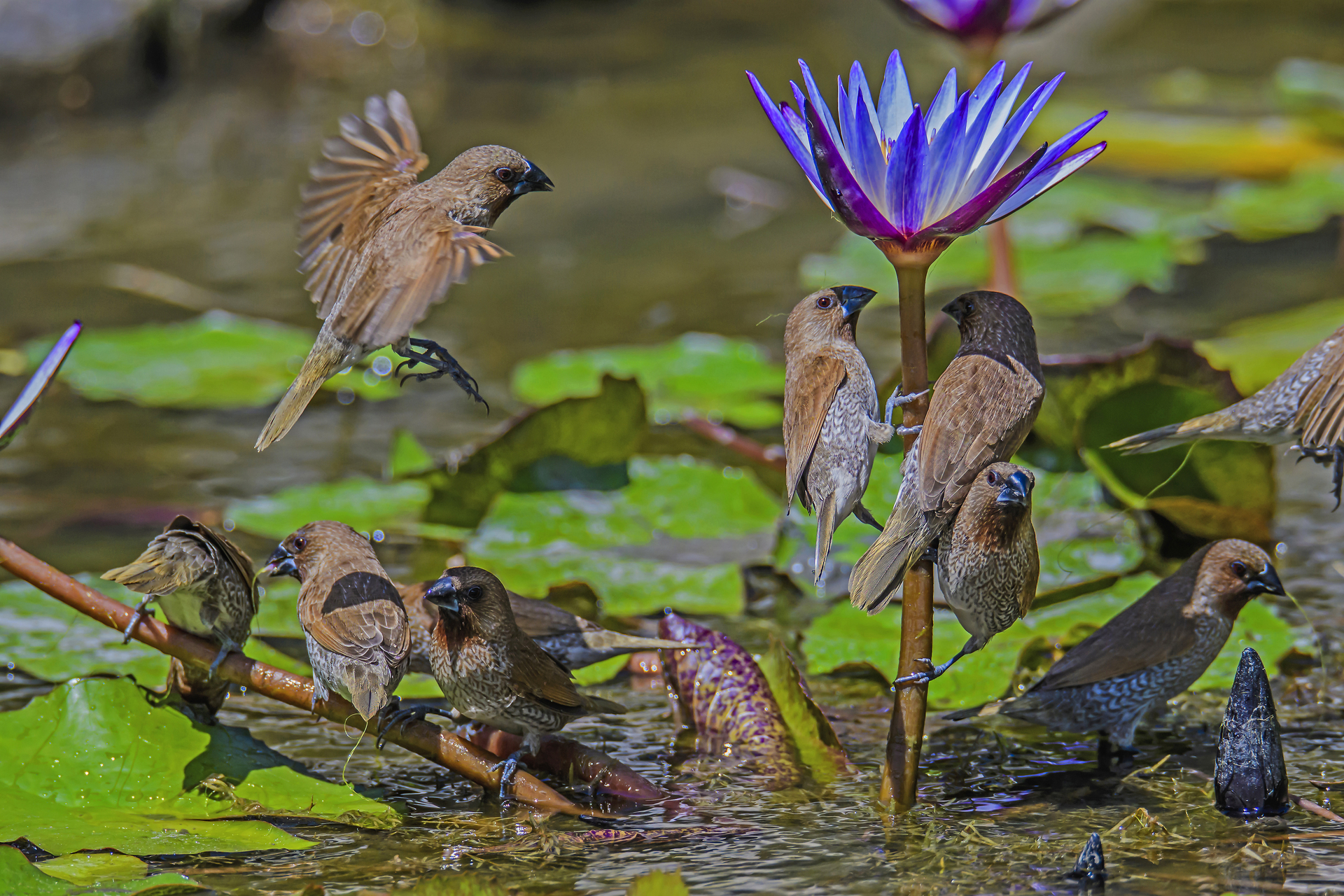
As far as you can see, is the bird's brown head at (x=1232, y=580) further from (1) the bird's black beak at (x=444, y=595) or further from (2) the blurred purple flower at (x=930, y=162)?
(1) the bird's black beak at (x=444, y=595)

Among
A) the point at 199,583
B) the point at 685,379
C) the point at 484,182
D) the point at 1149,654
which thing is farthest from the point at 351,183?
the point at 685,379

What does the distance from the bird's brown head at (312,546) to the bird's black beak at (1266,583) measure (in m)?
1.97

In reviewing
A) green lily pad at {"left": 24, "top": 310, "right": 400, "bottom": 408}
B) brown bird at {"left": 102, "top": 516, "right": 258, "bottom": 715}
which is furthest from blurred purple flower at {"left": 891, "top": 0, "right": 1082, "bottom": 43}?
brown bird at {"left": 102, "top": 516, "right": 258, "bottom": 715}

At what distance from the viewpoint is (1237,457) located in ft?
13.7

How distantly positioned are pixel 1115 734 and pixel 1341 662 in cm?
86

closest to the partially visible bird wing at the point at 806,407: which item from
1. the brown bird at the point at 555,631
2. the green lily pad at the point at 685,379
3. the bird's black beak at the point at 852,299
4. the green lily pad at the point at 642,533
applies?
the bird's black beak at the point at 852,299

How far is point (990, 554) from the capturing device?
2516mm

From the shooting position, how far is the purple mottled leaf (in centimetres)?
316

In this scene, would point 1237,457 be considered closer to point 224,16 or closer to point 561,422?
point 561,422

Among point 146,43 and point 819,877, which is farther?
point 146,43

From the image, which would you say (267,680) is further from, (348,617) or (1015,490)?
(1015,490)

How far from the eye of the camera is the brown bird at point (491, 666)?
2.93m

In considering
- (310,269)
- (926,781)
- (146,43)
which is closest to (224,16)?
(146,43)

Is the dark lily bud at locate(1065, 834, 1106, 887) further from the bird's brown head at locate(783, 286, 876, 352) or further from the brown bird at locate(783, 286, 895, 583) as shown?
the bird's brown head at locate(783, 286, 876, 352)
